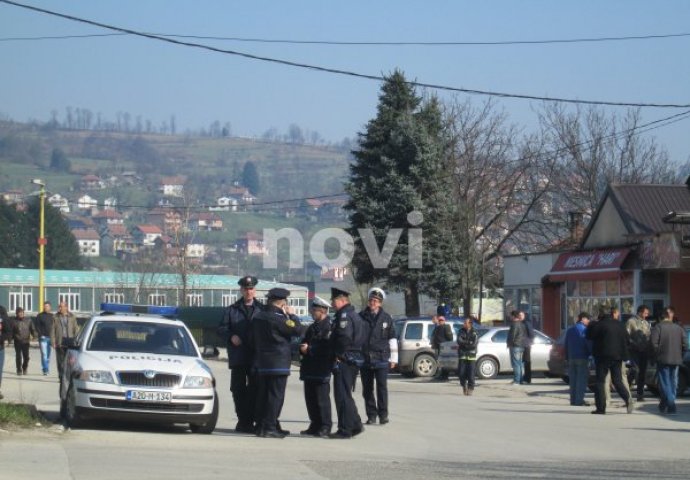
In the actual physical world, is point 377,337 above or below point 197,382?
above

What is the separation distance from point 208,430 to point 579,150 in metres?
48.1

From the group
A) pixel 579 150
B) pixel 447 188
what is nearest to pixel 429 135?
pixel 447 188

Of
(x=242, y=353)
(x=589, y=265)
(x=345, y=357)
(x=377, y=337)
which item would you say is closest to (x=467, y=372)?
(x=377, y=337)

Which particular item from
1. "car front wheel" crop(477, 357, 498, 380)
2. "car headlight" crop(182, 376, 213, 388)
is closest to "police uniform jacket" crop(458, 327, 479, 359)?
"car front wheel" crop(477, 357, 498, 380)

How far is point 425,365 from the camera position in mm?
32969

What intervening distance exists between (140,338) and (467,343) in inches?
446

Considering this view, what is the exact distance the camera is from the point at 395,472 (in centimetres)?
1195

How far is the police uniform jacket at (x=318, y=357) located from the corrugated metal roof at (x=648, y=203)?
24.3 meters

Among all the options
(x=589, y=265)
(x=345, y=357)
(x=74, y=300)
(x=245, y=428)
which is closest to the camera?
(x=345, y=357)

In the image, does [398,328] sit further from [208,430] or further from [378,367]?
[208,430]

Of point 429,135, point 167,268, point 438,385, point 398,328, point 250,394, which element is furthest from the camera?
point 167,268

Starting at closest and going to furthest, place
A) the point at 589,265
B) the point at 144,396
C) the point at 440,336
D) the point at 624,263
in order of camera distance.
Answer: the point at 144,396 → the point at 440,336 → the point at 624,263 → the point at 589,265

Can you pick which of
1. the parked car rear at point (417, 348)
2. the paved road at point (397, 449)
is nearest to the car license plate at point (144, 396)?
the paved road at point (397, 449)

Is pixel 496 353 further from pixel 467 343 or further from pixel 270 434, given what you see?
pixel 270 434
